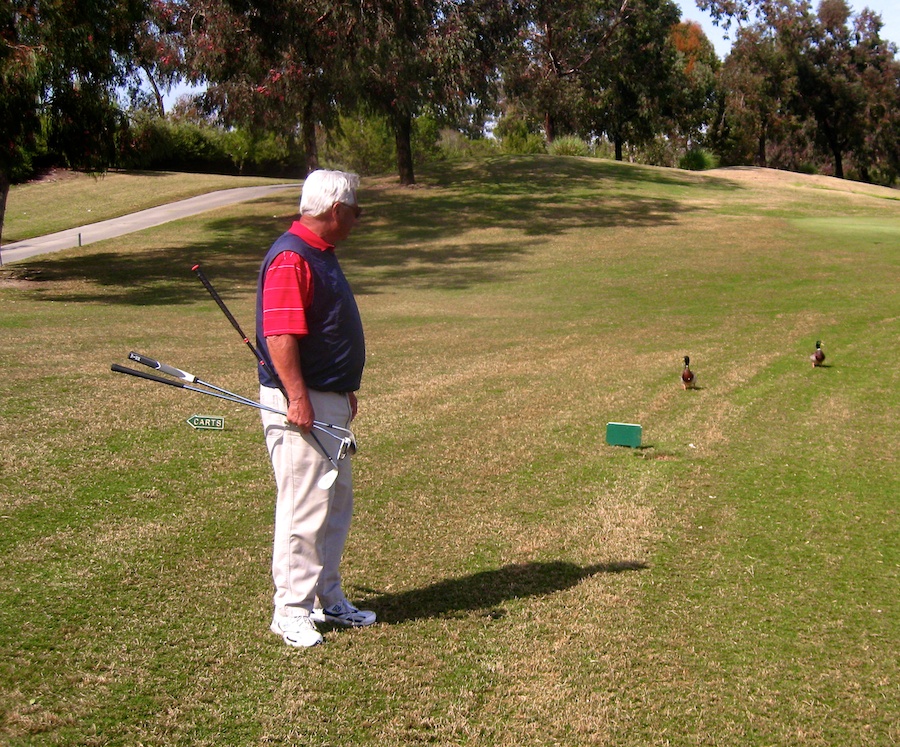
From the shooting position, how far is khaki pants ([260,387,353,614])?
4793 millimetres

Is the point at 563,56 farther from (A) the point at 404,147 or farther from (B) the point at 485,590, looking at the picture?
(B) the point at 485,590

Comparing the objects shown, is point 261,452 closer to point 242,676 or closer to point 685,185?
point 242,676

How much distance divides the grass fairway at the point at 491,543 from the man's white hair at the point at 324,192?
6.93 feet

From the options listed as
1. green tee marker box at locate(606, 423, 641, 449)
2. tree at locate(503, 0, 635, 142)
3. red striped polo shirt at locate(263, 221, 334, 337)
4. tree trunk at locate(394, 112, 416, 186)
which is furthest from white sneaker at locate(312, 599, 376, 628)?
tree at locate(503, 0, 635, 142)

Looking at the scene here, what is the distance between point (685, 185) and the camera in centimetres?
4256

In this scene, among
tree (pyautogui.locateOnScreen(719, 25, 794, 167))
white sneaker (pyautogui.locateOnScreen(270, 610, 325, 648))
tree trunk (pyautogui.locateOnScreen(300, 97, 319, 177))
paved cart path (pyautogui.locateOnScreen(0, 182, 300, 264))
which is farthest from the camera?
tree (pyautogui.locateOnScreen(719, 25, 794, 167))

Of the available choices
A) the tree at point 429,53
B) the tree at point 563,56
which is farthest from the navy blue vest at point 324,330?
the tree at point 563,56

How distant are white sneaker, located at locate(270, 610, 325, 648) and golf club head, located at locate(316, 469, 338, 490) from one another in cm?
66

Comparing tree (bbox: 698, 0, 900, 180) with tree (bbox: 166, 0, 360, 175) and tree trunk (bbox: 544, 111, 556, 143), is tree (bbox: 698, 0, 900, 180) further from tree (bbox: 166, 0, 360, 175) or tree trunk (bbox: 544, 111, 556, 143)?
tree (bbox: 166, 0, 360, 175)

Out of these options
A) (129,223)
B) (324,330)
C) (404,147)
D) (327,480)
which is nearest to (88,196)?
(129,223)

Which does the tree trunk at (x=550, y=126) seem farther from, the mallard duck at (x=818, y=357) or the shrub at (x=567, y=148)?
the mallard duck at (x=818, y=357)

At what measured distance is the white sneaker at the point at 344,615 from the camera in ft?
16.8

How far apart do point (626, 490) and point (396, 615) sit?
9.39 feet

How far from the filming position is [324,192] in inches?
Answer: 186
